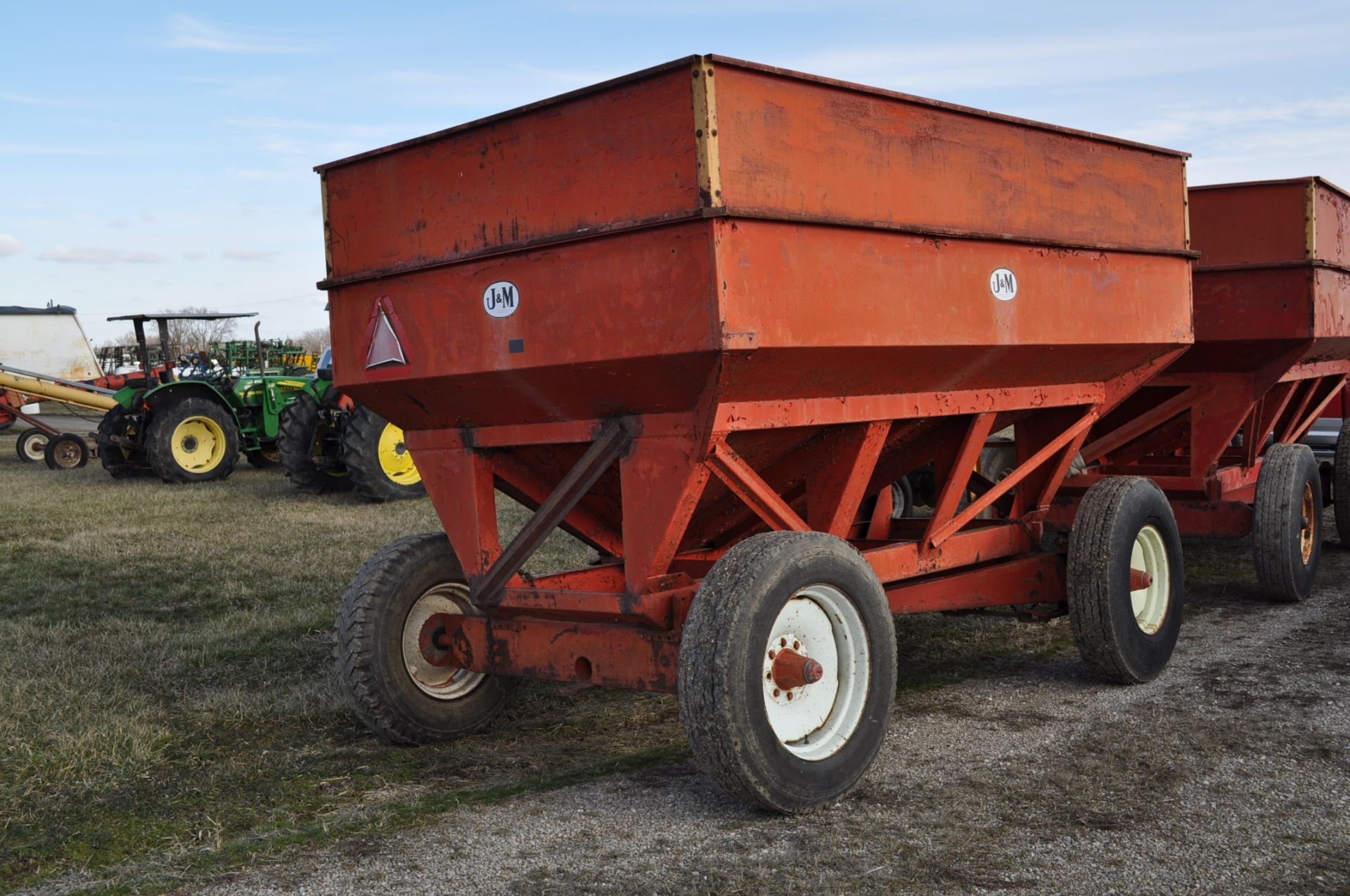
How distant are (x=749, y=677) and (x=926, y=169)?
1.89m

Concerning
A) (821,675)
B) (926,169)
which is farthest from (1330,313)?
(821,675)

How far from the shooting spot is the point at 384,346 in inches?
179

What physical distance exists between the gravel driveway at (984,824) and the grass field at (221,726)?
1.07 ft

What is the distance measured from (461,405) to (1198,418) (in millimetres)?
4587

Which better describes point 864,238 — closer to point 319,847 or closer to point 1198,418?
point 319,847

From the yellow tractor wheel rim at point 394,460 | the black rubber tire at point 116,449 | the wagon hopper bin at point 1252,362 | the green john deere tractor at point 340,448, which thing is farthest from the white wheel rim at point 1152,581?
the black rubber tire at point 116,449

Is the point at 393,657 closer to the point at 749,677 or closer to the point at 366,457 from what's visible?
the point at 749,677

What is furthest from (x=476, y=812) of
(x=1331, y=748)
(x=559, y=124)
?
(x=1331, y=748)

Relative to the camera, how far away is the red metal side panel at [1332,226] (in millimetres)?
7199

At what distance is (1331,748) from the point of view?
169 inches

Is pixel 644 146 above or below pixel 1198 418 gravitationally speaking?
above

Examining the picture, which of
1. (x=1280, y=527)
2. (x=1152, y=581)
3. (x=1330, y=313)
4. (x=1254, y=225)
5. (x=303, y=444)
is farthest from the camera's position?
(x=303, y=444)

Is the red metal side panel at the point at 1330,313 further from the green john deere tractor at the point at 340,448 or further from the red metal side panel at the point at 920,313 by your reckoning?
the green john deere tractor at the point at 340,448

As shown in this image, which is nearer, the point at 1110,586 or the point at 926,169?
the point at 926,169
